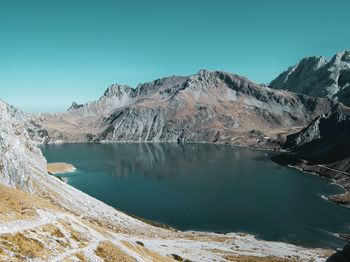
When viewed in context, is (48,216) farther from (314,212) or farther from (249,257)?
(314,212)

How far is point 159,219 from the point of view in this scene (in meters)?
167

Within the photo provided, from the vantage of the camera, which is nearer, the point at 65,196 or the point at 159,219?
the point at 65,196

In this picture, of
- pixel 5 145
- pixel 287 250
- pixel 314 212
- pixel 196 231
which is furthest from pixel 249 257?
pixel 314 212

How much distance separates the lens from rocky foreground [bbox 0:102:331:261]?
46094 millimetres

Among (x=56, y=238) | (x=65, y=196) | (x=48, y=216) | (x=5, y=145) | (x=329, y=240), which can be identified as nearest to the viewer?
(x=56, y=238)

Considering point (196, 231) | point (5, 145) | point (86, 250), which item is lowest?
point (196, 231)

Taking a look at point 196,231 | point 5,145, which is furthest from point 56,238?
point 196,231

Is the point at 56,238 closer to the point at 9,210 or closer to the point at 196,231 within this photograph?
the point at 9,210

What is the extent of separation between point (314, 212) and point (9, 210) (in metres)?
166

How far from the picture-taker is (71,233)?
56.4 m

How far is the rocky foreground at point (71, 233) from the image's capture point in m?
46.1

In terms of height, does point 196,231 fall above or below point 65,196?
below

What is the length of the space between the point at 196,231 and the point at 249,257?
167 feet

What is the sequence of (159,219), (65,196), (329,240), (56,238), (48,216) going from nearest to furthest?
(56,238)
(48,216)
(65,196)
(329,240)
(159,219)
